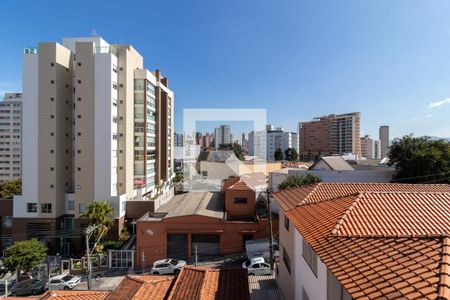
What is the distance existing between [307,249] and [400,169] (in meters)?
27.2

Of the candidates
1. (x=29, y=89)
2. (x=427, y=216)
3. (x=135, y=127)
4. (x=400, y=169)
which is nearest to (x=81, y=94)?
(x=29, y=89)

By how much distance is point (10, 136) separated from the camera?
7369cm

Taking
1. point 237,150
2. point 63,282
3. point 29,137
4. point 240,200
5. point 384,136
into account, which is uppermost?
point 384,136

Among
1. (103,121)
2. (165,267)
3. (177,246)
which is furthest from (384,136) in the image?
(165,267)

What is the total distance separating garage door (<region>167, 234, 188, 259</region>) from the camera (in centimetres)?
2364

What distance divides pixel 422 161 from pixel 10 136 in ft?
291

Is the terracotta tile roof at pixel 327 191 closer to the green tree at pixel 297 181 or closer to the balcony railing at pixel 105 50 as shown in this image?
the green tree at pixel 297 181

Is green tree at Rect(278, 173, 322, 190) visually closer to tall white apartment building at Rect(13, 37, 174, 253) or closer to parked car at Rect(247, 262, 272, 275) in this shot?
parked car at Rect(247, 262, 272, 275)

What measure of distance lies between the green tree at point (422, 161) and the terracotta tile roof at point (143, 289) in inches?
1053

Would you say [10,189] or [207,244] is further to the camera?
[10,189]

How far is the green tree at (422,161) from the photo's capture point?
28.1 meters

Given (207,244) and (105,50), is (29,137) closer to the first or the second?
(105,50)

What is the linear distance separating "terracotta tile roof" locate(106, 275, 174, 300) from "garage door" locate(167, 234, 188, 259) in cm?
1028

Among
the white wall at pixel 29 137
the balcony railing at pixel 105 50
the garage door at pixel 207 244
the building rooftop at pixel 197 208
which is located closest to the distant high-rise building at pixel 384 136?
the building rooftop at pixel 197 208
